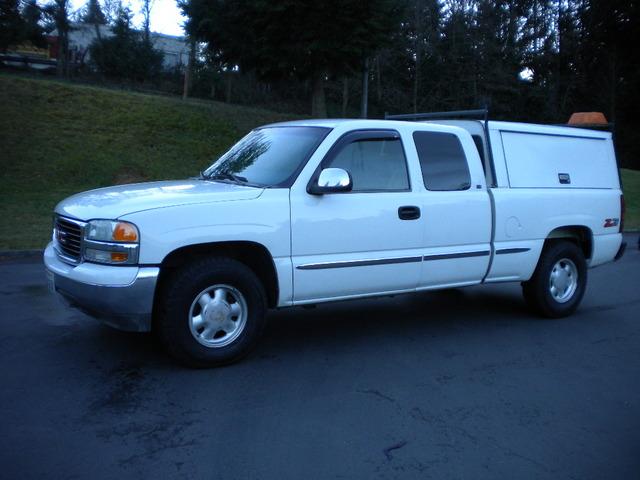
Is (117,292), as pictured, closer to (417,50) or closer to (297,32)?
(297,32)

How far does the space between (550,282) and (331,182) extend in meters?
3.21

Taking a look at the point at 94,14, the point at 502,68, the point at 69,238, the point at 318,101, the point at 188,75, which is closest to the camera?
the point at 69,238

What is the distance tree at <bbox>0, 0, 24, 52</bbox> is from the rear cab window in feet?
53.4

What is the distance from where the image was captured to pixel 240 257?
17.8 ft

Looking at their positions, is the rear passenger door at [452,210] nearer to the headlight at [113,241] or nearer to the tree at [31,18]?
the headlight at [113,241]

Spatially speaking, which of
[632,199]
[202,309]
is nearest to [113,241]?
[202,309]

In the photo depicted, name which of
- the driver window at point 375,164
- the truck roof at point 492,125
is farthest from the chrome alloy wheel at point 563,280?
the driver window at point 375,164

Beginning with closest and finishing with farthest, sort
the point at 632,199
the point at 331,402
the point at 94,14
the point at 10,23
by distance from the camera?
the point at 331,402, the point at 10,23, the point at 632,199, the point at 94,14

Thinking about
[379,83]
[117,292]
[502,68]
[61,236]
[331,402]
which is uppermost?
[502,68]

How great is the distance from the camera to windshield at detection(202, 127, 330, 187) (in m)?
5.66

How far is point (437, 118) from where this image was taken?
7797 mm

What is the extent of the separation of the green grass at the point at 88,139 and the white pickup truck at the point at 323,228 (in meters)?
8.03

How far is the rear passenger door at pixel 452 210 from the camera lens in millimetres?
6141

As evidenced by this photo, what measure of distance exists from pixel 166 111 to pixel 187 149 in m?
2.78
